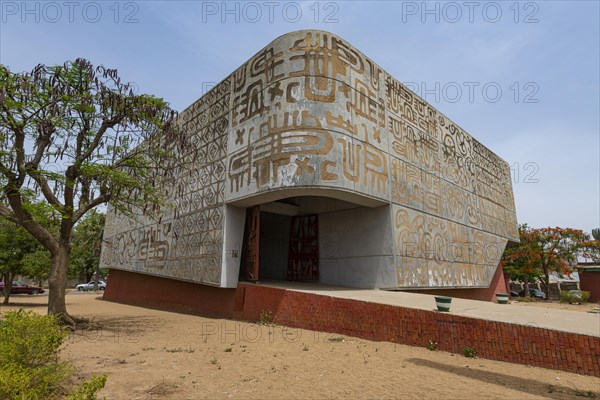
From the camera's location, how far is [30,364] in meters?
4.71

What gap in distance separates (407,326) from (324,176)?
5699 millimetres

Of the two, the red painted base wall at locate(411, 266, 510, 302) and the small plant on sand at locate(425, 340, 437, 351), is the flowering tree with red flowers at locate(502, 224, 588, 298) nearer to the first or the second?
the red painted base wall at locate(411, 266, 510, 302)

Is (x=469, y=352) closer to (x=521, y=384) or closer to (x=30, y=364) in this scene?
(x=521, y=384)

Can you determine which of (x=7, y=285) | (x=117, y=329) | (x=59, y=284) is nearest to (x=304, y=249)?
(x=117, y=329)

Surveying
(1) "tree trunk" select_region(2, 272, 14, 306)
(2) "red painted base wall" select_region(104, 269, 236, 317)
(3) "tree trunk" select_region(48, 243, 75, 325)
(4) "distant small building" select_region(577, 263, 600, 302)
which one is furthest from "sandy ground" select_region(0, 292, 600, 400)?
(4) "distant small building" select_region(577, 263, 600, 302)

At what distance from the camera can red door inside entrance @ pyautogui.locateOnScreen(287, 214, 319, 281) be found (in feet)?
55.6

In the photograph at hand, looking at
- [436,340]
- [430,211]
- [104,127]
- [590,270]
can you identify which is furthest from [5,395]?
[590,270]

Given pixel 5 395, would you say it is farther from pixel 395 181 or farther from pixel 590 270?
pixel 590 270

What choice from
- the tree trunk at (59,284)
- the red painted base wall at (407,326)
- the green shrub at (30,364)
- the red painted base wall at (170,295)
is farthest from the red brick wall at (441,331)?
the tree trunk at (59,284)

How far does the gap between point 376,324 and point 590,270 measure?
1305 inches

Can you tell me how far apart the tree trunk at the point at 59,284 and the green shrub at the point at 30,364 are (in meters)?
6.40

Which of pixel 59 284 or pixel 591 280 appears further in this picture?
pixel 591 280

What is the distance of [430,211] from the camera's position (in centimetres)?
1738

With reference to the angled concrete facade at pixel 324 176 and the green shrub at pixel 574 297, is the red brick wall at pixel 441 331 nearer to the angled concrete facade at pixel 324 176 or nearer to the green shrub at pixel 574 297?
the angled concrete facade at pixel 324 176
